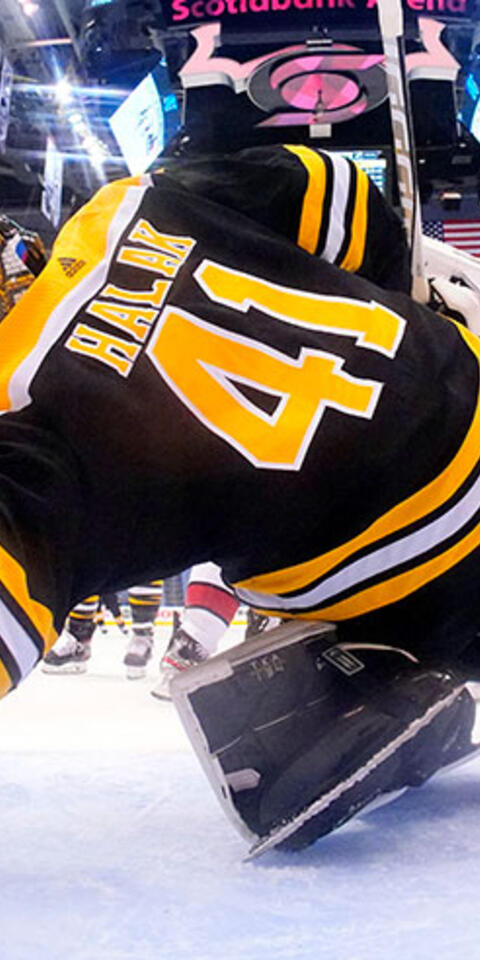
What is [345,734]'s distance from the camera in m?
0.89

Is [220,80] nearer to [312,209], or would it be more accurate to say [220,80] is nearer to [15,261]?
[15,261]

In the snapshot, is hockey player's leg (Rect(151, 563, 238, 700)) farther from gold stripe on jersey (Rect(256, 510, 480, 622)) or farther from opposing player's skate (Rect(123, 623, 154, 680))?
gold stripe on jersey (Rect(256, 510, 480, 622))

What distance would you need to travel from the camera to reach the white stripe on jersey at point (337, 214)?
990 millimetres

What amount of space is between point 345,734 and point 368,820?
0.10 m

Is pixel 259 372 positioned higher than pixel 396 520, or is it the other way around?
pixel 259 372

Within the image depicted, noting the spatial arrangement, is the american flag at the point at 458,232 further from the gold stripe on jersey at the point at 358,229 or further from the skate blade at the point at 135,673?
the gold stripe on jersey at the point at 358,229

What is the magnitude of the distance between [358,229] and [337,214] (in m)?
0.03

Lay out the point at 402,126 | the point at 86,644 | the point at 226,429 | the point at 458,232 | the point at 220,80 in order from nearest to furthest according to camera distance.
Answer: the point at 226,429
the point at 402,126
the point at 86,644
the point at 220,80
the point at 458,232

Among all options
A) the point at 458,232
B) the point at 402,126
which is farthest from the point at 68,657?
the point at 458,232

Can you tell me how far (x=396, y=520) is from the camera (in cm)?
90

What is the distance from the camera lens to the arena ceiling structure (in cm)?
548

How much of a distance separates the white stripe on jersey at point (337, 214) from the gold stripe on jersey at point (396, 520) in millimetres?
188

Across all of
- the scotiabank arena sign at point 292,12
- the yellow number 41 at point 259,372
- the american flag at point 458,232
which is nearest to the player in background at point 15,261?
the yellow number 41 at point 259,372

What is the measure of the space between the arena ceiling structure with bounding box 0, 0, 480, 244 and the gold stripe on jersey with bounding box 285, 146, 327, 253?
4563 mm
